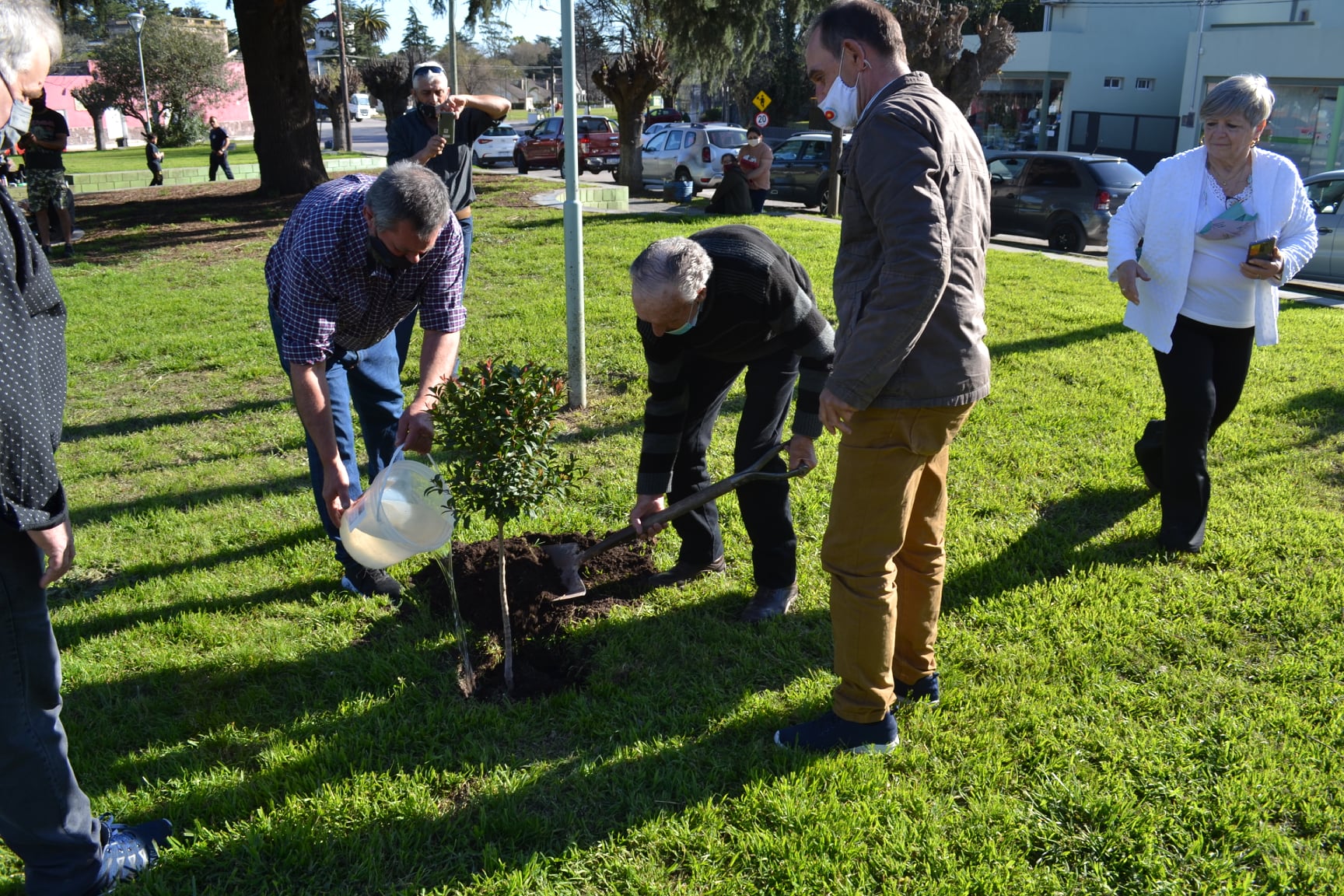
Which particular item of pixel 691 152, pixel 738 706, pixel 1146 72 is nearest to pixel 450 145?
pixel 738 706

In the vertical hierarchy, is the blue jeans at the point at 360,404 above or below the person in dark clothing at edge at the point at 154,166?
below

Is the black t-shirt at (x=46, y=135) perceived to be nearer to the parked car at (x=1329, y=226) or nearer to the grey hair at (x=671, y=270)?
the grey hair at (x=671, y=270)

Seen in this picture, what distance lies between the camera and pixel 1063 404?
5895 millimetres

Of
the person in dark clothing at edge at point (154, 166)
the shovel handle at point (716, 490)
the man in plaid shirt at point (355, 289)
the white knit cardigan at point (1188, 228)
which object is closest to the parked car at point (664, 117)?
the person in dark clothing at edge at point (154, 166)

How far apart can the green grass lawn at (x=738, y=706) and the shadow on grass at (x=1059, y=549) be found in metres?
0.02

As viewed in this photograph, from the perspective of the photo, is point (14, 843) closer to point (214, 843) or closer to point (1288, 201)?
point (214, 843)

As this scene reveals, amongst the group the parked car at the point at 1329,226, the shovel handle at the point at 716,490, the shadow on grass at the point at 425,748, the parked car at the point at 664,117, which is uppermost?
the parked car at the point at 664,117

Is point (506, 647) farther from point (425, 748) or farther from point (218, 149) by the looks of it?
point (218, 149)

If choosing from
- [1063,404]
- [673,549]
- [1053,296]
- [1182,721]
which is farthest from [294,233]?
[1053,296]

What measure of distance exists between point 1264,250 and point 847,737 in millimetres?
2583

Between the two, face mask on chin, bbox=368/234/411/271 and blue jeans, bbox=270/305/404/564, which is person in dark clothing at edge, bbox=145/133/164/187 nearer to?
blue jeans, bbox=270/305/404/564

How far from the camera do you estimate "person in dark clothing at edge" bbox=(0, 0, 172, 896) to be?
1.95 m

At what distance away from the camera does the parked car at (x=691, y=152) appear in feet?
64.1

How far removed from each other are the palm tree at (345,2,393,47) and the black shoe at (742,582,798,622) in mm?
54878
